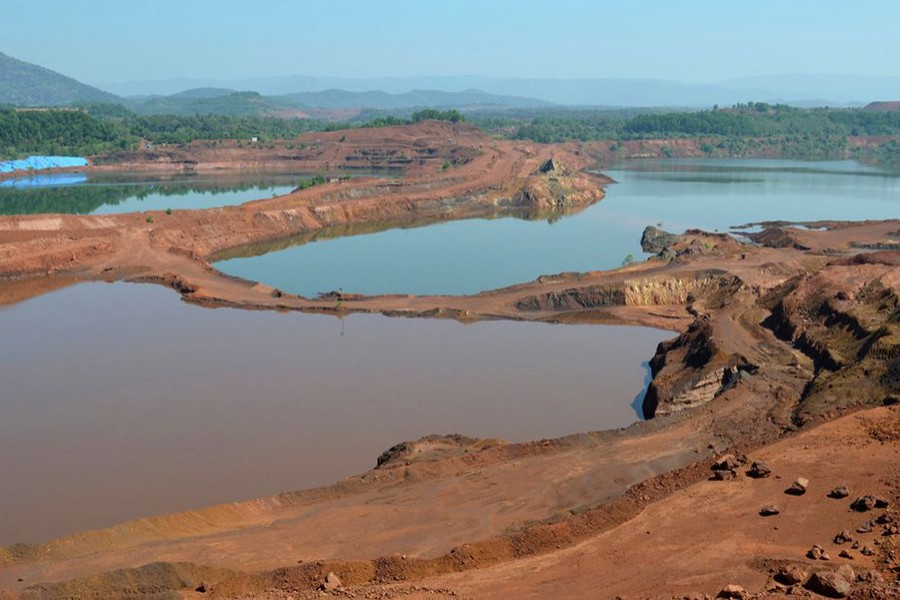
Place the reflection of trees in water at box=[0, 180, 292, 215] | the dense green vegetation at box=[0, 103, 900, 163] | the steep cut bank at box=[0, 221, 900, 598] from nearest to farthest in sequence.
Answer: the steep cut bank at box=[0, 221, 900, 598]
the reflection of trees in water at box=[0, 180, 292, 215]
the dense green vegetation at box=[0, 103, 900, 163]

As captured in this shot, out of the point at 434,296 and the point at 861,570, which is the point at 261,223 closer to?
the point at 434,296

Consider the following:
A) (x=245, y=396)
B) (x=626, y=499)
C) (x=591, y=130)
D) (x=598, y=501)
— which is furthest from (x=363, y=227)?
(x=591, y=130)

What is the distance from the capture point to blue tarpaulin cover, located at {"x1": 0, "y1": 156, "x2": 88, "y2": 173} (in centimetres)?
8952

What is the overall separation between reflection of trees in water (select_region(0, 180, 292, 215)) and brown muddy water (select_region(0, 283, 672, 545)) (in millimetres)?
33060

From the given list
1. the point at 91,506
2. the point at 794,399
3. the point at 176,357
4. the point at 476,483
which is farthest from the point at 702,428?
the point at 176,357

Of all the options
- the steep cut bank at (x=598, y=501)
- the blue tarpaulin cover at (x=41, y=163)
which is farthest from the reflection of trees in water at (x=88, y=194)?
the steep cut bank at (x=598, y=501)

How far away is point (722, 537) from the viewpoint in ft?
50.9

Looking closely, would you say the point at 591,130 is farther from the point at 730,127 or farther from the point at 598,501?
the point at 598,501

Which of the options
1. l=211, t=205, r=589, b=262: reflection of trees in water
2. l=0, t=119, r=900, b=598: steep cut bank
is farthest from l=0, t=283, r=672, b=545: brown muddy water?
l=211, t=205, r=589, b=262: reflection of trees in water

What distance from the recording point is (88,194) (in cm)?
7731

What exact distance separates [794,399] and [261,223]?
43.4 meters

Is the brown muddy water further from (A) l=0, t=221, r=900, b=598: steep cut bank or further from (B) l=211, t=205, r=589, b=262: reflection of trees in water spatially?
(B) l=211, t=205, r=589, b=262: reflection of trees in water

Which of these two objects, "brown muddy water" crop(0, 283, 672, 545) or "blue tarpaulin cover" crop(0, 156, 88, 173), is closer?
"brown muddy water" crop(0, 283, 672, 545)

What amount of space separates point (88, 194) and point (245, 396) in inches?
2307
